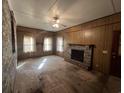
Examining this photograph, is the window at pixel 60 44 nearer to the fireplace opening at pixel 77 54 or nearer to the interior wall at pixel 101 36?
the fireplace opening at pixel 77 54

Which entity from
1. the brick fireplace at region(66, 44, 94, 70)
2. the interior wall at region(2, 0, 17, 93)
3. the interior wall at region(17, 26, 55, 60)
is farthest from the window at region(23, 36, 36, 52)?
the interior wall at region(2, 0, 17, 93)

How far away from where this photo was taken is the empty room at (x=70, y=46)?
2232mm

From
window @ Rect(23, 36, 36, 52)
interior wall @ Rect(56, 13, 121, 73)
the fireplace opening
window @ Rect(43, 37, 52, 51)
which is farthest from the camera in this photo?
window @ Rect(43, 37, 52, 51)

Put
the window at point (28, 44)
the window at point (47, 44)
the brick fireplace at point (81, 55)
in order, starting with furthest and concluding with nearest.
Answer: the window at point (47, 44) → the window at point (28, 44) → the brick fireplace at point (81, 55)

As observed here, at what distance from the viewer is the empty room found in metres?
2.23

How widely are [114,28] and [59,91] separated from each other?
137 inches

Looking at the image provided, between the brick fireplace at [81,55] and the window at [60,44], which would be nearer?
the brick fireplace at [81,55]

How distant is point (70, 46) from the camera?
18.2ft

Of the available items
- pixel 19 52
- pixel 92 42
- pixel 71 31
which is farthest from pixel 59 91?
pixel 19 52

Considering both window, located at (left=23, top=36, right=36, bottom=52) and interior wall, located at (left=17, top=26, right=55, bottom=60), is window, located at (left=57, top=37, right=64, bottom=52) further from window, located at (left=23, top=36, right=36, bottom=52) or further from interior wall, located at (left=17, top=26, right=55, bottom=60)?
window, located at (left=23, top=36, right=36, bottom=52)

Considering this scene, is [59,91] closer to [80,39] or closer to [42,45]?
[80,39]

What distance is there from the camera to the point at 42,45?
728cm

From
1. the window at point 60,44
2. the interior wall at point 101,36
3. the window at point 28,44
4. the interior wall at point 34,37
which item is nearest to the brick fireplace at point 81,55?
the interior wall at point 101,36

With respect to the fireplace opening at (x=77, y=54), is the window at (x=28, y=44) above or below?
above
